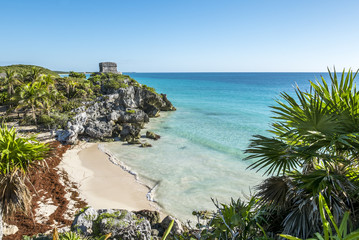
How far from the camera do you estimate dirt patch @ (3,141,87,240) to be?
8742mm

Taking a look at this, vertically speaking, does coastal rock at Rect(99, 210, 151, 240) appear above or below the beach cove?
above

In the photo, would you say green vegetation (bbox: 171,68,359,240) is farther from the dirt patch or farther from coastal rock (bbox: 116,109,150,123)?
coastal rock (bbox: 116,109,150,123)

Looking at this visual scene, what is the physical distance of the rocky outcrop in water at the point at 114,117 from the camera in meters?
21.5

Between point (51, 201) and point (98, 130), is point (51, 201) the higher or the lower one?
the lower one

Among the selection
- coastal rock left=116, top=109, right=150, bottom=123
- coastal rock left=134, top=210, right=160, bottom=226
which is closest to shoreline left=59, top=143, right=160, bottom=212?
coastal rock left=134, top=210, right=160, bottom=226

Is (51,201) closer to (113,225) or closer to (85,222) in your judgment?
(85,222)

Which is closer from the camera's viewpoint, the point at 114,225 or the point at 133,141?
the point at 114,225

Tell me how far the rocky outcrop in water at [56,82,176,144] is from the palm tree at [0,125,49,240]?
16.0 meters

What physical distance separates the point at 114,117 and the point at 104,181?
1206 centimetres

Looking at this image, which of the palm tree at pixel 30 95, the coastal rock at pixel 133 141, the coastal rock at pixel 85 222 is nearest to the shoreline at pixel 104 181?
the coastal rock at pixel 133 141

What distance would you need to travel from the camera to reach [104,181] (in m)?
13.9

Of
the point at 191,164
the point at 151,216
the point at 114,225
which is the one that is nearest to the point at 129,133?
the point at 191,164

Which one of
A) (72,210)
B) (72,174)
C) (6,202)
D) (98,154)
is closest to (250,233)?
(6,202)

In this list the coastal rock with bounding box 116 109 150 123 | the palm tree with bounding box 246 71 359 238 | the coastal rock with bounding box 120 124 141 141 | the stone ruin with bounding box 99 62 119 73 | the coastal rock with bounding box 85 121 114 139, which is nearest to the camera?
the palm tree with bounding box 246 71 359 238
